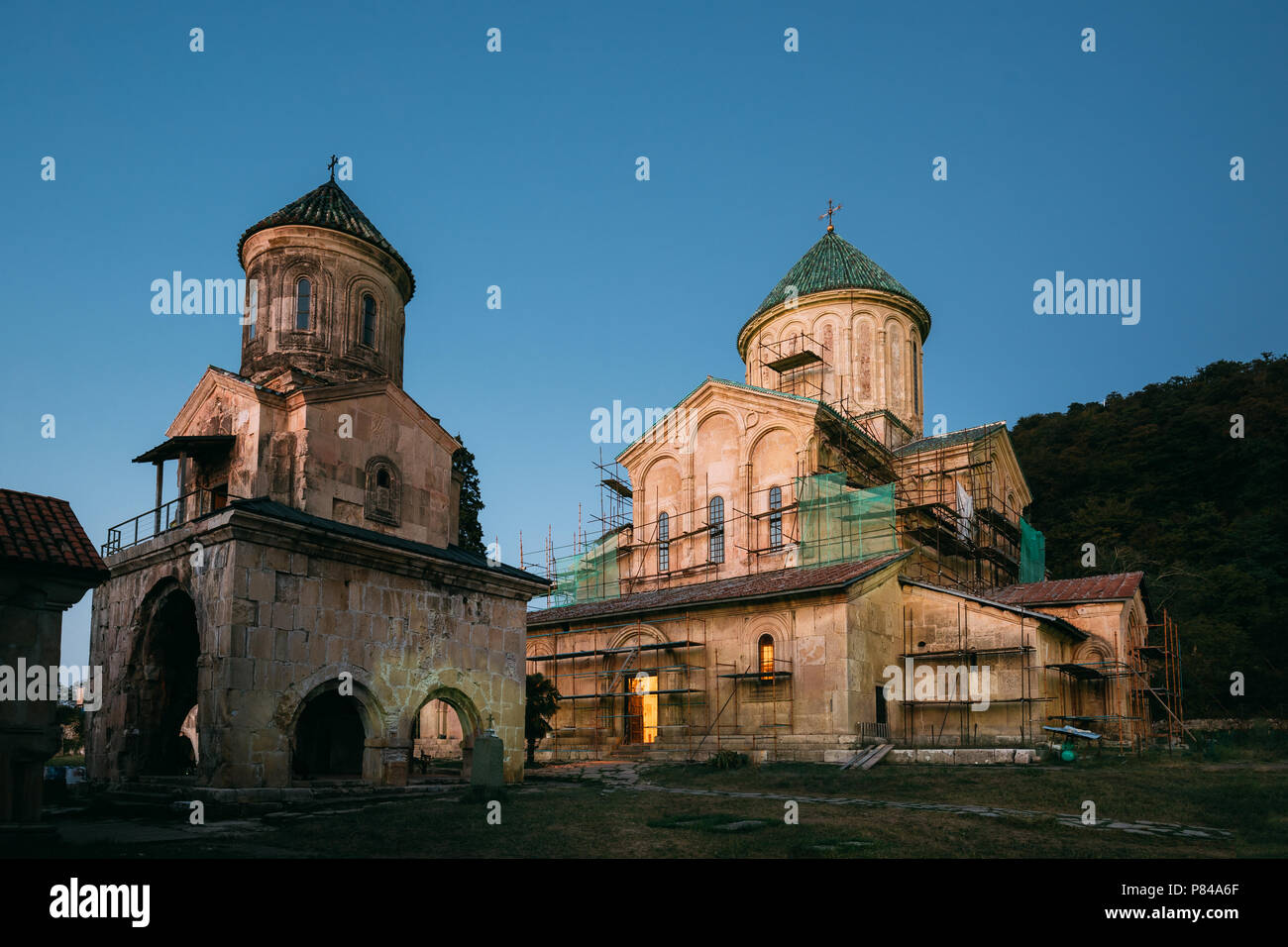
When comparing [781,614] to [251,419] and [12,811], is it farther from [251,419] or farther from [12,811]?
[12,811]

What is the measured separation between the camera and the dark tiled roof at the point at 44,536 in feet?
34.1

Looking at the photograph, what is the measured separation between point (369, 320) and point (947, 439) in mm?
20648

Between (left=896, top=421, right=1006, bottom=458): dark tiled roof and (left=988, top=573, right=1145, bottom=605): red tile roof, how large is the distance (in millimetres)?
5948

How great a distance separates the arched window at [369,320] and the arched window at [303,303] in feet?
3.79

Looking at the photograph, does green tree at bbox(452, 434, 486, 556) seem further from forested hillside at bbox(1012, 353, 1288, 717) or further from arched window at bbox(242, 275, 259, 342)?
forested hillside at bbox(1012, 353, 1288, 717)

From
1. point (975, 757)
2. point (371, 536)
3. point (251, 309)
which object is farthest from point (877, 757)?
point (251, 309)

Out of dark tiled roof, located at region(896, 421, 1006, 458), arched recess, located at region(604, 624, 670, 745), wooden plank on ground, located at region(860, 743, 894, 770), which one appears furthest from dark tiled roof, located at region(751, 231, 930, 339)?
wooden plank on ground, located at region(860, 743, 894, 770)

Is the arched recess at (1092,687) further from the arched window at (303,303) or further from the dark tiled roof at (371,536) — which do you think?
the arched window at (303,303)

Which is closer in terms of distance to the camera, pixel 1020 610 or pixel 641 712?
pixel 1020 610

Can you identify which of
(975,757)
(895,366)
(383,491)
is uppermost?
(895,366)

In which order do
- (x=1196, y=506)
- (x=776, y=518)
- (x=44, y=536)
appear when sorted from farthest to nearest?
(x=1196, y=506), (x=776, y=518), (x=44, y=536)

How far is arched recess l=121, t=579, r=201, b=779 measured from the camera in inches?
690

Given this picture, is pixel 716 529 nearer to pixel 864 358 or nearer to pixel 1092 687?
pixel 864 358

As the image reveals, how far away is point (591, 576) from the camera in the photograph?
34.8 meters
